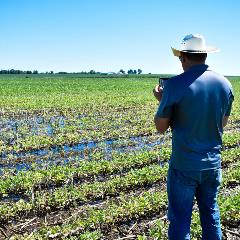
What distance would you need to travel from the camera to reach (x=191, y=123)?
3631 millimetres

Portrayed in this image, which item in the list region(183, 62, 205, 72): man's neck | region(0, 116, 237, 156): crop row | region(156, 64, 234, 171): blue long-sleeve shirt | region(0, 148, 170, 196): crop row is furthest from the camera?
region(0, 116, 237, 156): crop row

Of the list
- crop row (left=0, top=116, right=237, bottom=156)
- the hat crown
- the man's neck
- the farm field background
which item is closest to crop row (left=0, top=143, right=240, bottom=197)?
the farm field background

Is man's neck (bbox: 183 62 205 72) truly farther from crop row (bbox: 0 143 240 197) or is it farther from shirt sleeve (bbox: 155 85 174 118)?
crop row (bbox: 0 143 240 197)

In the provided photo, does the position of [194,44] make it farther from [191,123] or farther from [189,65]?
[191,123]

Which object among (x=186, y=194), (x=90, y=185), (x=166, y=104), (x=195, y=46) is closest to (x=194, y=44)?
(x=195, y=46)

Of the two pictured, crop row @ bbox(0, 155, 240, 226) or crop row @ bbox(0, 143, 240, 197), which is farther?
crop row @ bbox(0, 143, 240, 197)

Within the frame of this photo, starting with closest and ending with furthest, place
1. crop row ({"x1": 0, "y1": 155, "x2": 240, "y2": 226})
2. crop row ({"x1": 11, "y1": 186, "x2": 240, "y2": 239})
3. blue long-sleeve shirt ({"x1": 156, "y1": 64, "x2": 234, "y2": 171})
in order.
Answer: blue long-sleeve shirt ({"x1": 156, "y1": 64, "x2": 234, "y2": 171}) → crop row ({"x1": 11, "y1": 186, "x2": 240, "y2": 239}) → crop row ({"x1": 0, "y1": 155, "x2": 240, "y2": 226})

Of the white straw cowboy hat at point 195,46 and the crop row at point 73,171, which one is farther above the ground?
the white straw cowboy hat at point 195,46

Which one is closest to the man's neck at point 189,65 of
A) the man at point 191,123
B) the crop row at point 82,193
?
the man at point 191,123

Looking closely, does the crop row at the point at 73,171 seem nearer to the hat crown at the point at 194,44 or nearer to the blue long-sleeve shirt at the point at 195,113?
the blue long-sleeve shirt at the point at 195,113

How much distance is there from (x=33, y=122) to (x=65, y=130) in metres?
2.80

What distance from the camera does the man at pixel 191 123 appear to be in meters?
3.57

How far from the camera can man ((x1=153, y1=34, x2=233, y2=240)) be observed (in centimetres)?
357

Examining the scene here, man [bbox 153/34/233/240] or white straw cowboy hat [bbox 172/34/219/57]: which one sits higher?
white straw cowboy hat [bbox 172/34/219/57]
